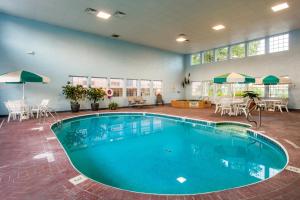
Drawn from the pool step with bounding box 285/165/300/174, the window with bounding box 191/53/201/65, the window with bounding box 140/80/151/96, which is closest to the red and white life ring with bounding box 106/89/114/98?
the window with bounding box 140/80/151/96

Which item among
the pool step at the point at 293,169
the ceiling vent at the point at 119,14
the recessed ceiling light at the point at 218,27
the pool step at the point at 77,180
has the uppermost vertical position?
the recessed ceiling light at the point at 218,27

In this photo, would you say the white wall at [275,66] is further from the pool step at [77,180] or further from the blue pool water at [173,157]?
the pool step at [77,180]

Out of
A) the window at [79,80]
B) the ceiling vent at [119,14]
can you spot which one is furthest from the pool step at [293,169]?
the window at [79,80]

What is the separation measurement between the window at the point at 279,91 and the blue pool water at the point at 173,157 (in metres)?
6.52

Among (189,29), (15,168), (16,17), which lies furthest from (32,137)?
(189,29)

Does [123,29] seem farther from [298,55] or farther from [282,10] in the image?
[298,55]

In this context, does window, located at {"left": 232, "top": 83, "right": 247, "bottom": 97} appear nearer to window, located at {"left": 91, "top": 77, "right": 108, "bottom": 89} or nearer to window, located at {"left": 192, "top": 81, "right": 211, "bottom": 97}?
window, located at {"left": 192, "top": 81, "right": 211, "bottom": 97}

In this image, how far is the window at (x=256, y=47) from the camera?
11.1 m

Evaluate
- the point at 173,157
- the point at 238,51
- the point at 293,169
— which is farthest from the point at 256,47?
the point at 173,157

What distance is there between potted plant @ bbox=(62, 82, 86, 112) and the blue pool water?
345 cm

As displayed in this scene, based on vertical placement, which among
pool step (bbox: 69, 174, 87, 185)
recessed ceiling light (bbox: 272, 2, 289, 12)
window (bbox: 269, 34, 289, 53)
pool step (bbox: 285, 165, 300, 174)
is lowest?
pool step (bbox: 285, 165, 300, 174)

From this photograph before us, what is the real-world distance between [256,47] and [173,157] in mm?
11138

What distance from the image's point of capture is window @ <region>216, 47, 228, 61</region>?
42.9 feet

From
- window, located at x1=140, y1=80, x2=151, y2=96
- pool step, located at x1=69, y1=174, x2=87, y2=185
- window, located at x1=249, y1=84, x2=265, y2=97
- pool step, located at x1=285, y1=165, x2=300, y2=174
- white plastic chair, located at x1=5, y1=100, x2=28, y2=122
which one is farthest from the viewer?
window, located at x1=140, y1=80, x2=151, y2=96
